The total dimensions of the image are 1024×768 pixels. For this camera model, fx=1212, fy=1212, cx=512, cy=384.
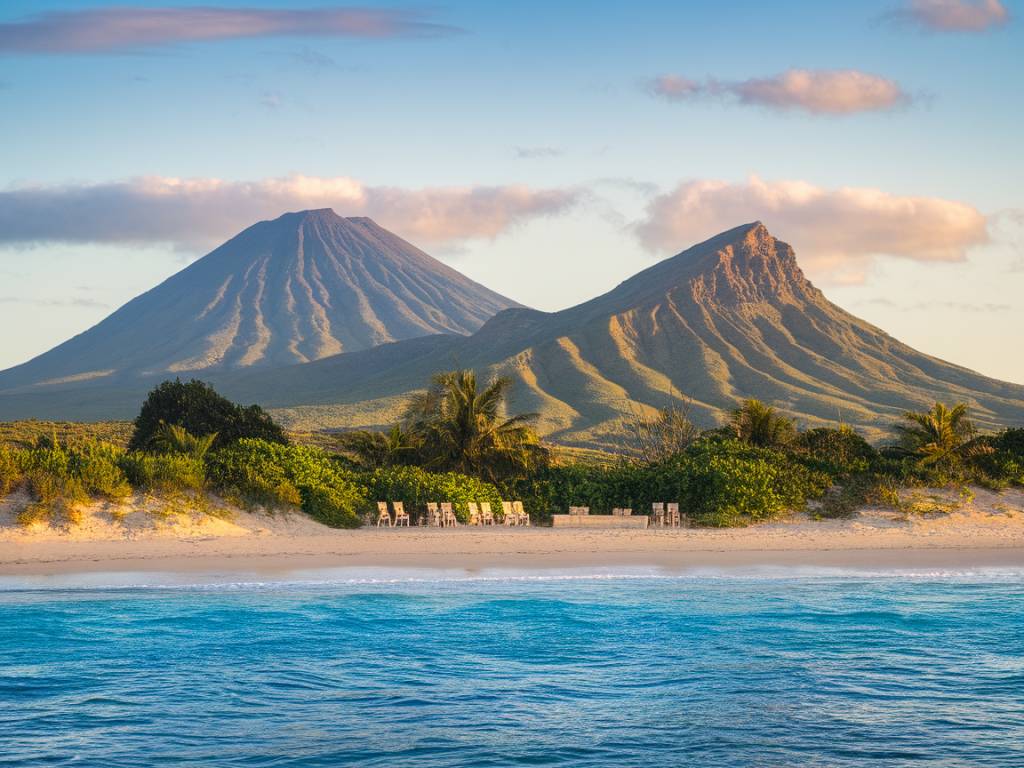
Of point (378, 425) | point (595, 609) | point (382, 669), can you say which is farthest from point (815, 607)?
point (378, 425)

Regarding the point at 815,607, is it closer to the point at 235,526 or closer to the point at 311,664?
the point at 311,664

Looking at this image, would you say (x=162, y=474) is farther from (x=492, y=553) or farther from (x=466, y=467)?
(x=466, y=467)

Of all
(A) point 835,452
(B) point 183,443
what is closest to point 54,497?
(B) point 183,443

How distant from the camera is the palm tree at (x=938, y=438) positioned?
29.3 meters

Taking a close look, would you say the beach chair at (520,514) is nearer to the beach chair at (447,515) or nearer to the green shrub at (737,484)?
the beach chair at (447,515)

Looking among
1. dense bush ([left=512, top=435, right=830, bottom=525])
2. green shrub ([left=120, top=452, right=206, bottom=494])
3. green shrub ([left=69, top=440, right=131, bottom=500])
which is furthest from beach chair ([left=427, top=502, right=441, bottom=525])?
green shrub ([left=69, top=440, right=131, bottom=500])

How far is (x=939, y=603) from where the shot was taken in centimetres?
1830

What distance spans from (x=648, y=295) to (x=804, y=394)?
49.3 m

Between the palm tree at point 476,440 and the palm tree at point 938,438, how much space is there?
362 inches

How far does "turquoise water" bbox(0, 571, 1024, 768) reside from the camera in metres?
10.5

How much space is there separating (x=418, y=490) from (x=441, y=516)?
3.19 ft

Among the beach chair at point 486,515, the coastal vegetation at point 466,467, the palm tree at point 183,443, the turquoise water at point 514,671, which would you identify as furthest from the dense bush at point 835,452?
the palm tree at point 183,443

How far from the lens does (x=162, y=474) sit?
939 inches

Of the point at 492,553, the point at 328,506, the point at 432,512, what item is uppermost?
the point at 328,506
